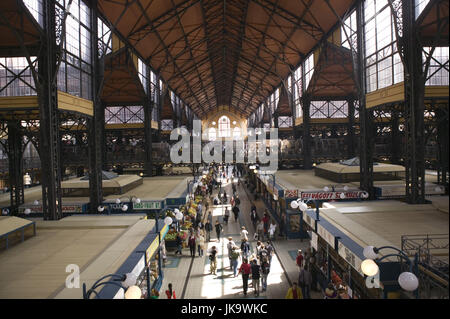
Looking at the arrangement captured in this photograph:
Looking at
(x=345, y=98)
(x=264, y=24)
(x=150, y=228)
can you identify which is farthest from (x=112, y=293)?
(x=345, y=98)

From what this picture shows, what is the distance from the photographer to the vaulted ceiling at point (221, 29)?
2288 centimetres

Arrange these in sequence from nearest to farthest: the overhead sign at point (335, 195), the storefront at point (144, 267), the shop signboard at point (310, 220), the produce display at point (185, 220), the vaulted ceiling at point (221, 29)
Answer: the storefront at point (144, 267) < the shop signboard at point (310, 220) < the produce display at point (185, 220) < the overhead sign at point (335, 195) < the vaulted ceiling at point (221, 29)

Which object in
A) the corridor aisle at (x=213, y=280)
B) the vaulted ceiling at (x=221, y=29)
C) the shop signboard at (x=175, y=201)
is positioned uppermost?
the vaulted ceiling at (x=221, y=29)

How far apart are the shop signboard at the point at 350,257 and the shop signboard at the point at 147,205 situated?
1070 centimetres

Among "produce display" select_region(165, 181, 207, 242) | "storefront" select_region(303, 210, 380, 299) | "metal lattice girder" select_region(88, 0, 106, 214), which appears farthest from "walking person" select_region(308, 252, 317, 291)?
"metal lattice girder" select_region(88, 0, 106, 214)

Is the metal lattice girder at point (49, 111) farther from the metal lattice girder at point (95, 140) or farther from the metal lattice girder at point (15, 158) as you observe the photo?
the metal lattice girder at point (15, 158)

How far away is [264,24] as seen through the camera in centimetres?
2820

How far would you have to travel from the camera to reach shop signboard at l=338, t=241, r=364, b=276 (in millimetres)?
7774

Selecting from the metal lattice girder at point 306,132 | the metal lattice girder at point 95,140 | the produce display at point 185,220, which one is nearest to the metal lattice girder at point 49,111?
the metal lattice girder at point 95,140

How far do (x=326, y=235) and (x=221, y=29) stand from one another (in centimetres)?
2846

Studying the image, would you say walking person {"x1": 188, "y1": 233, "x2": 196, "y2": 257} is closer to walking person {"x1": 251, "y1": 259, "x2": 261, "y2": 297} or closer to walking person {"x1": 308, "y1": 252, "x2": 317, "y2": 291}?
walking person {"x1": 251, "y1": 259, "x2": 261, "y2": 297}

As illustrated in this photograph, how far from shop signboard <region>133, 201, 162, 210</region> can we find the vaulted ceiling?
979 centimetres
